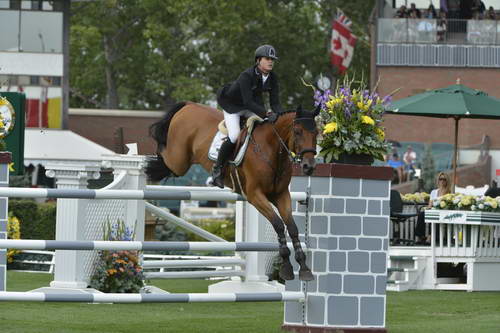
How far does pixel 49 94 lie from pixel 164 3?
6564mm

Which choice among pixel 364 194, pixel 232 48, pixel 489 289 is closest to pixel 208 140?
pixel 364 194

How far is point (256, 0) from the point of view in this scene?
5816 centimetres

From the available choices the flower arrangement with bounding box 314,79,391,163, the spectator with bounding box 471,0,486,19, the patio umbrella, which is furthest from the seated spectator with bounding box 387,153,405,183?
the flower arrangement with bounding box 314,79,391,163

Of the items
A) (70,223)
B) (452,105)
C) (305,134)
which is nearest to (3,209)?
(70,223)

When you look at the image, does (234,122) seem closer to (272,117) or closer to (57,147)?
(272,117)

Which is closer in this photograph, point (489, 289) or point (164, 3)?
point (489, 289)

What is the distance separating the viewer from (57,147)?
5322 centimetres

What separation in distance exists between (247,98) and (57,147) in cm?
4086

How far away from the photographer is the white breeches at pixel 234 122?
43.4ft

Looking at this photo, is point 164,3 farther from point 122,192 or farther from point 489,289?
point 122,192

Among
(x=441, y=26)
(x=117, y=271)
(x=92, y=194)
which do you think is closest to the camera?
(x=92, y=194)

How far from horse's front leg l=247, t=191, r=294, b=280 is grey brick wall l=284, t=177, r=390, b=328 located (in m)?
0.20

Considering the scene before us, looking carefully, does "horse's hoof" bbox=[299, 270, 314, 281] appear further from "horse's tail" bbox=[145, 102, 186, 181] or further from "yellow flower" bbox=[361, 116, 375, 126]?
"horse's tail" bbox=[145, 102, 186, 181]

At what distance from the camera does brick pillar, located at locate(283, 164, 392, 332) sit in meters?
11.5
